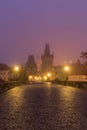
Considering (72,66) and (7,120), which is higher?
(72,66)

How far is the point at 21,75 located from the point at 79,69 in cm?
3281

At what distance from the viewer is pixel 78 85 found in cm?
5522

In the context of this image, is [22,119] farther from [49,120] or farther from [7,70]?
[7,70]

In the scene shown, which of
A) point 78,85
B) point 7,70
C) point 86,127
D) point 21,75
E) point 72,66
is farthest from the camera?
point 7,70

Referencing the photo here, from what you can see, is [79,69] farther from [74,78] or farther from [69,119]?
[69,119]

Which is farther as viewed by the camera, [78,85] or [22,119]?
[78,85]

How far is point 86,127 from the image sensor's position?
10766 millimetres

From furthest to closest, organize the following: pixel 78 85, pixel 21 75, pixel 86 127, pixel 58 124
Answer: pixel 21 75 → pixel 78 85 → pixel 58 124 → pixel 86 127

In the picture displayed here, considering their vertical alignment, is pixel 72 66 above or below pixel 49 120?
above

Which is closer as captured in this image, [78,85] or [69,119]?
[69,119]

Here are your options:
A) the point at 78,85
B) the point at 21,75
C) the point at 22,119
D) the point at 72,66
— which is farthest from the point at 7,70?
the point at 22,119

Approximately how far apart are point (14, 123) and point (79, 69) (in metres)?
124

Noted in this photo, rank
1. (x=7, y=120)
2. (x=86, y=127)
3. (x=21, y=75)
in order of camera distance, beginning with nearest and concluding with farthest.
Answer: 1. (x=86, y=127)
2. (x=7, y=120)
3. (x=21, y=75)

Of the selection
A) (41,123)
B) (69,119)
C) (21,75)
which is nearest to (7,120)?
(41,123)
